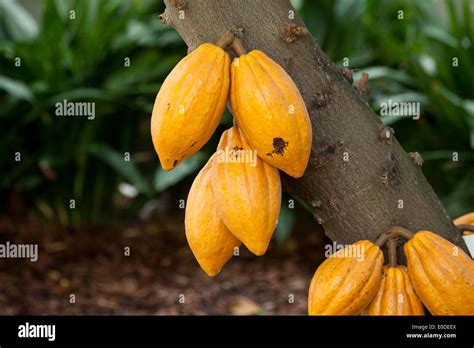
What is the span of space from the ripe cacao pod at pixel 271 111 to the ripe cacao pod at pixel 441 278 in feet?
0.72

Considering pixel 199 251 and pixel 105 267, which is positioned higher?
pixel 105 267

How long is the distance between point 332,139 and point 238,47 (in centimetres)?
19

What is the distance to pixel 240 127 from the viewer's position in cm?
95

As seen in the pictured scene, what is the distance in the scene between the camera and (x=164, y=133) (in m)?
0.92

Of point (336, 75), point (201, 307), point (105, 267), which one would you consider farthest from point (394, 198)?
point (105, 267)

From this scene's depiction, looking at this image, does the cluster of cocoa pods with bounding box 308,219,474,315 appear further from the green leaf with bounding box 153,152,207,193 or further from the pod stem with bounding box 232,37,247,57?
the green leaf with bounding box 153,152,207,193

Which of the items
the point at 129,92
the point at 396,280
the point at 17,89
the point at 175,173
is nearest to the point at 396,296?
the point at 396,280

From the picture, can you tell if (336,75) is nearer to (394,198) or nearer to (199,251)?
(394,198)

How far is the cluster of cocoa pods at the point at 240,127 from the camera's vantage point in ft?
2.97

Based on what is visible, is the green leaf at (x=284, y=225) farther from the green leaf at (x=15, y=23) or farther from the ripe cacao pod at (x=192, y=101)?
the ripe cacao pod at (x=192, y=101)

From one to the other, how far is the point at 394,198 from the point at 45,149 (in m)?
2.69

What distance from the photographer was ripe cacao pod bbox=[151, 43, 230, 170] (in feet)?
2.98

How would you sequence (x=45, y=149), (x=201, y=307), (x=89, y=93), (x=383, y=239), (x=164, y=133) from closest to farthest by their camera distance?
(x=164, y=133)
(x=383, y=239)
(x=201, y=307)
(x=89, y=93)
(x=45, y=149)

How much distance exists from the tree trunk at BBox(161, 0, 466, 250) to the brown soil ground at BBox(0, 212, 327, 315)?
1.95 metres
